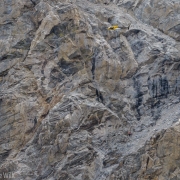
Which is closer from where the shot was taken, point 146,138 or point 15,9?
point 146,138

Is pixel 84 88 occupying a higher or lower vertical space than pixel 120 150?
higher

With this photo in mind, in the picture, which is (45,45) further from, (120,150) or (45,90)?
(120,150)

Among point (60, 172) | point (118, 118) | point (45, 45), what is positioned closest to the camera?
point (60, 172)

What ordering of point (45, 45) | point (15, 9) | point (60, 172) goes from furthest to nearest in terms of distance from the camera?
point (15, 9) < point (45, 45) < point (60, 172)

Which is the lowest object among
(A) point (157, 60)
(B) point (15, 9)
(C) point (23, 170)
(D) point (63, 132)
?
(C) point (23, 170)

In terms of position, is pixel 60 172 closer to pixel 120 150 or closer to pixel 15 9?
pixel 120 150

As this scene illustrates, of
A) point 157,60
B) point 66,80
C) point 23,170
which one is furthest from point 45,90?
point 157,60
